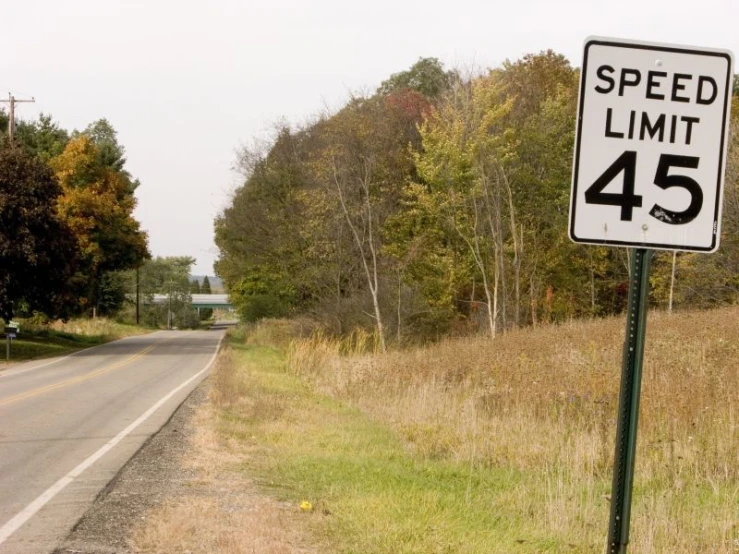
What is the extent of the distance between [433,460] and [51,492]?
13.3ft

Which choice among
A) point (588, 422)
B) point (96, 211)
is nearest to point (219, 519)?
point (588, 422)

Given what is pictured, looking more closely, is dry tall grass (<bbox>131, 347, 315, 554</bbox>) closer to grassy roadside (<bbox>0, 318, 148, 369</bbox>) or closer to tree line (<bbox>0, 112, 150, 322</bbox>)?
grassy roadside (<bbox>0, 318, 148, 369</bbox>)

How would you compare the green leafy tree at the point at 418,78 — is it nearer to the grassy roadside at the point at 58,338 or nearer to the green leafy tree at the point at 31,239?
the grassy roadside at the point at 58,338

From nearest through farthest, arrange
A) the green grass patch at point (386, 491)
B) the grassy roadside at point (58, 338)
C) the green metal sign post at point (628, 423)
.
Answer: the green metal sign post at point (628, 423), the green grass patch at point (386, 491), the grassy roadside at point (58, 338)

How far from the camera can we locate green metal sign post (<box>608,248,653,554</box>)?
3357mm

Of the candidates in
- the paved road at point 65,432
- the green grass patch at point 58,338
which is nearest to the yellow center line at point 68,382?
the paved road at point 65,432

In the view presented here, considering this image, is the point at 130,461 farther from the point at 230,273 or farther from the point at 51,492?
the point at 230,273

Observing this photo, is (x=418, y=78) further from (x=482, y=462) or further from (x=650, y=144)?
(x=650, y=144)

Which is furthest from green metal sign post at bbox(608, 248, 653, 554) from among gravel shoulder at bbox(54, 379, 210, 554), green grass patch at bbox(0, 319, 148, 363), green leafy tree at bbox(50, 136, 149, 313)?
green leafy tree at bbox(50, 136, 149, 313)

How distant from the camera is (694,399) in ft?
32.1

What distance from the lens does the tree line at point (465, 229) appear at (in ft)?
114

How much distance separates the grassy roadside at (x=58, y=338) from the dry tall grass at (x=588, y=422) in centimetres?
1954

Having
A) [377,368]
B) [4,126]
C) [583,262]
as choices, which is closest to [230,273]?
[4,126]

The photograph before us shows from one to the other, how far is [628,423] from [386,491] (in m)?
4.89
